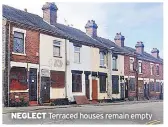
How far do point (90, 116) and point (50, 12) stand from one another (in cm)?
255

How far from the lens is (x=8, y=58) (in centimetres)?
905

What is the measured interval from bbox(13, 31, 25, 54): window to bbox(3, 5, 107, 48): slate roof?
12.2 inches

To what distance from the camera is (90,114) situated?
9086mm

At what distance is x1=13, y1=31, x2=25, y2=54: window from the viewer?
9249mm

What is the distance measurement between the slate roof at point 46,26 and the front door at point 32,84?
1.08m

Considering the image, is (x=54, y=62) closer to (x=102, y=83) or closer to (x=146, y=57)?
(x=102, y=83)

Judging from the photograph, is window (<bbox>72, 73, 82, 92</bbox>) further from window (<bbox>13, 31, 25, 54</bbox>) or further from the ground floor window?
window (<bbox>13, 31, 25, 54</bbox>)

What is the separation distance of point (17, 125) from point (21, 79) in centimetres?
107

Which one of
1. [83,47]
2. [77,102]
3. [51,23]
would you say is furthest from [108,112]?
[51,23]

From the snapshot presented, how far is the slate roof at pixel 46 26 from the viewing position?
29.9 ft

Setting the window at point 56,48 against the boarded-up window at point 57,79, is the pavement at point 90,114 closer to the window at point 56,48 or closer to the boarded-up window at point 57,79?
the boarded-up window at point 57,79

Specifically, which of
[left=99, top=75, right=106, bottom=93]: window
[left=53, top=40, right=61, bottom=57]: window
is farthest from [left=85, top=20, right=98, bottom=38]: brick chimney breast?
[left=99, top=75, right=106, bottom=93]: window

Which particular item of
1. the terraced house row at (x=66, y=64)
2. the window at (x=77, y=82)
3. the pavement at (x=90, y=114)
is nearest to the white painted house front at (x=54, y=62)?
the terraced house row at (x=66, y=64)
